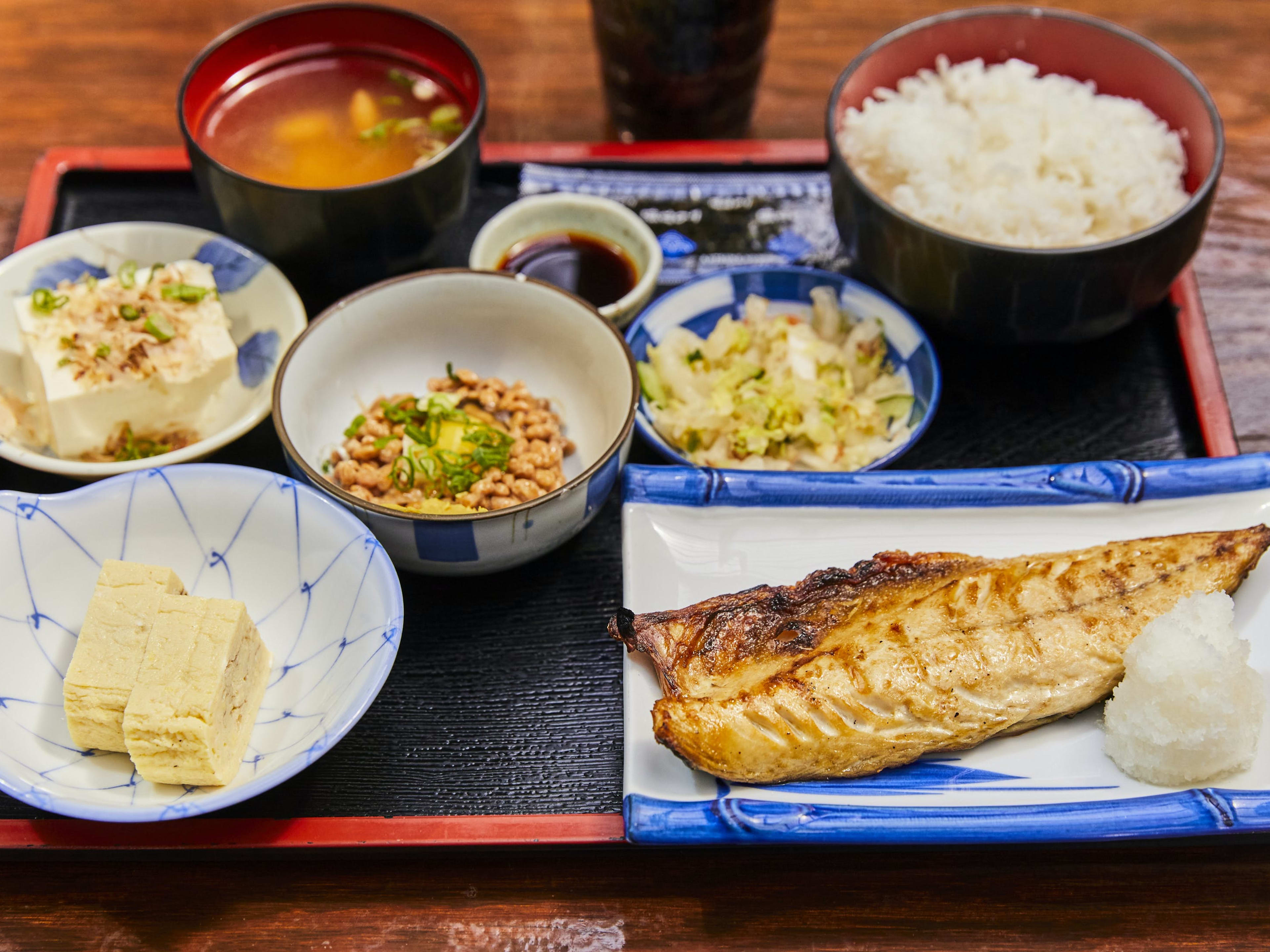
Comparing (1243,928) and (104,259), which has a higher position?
(104,259)

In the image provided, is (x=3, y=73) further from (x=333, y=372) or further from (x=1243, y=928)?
(x=1243, y=928)

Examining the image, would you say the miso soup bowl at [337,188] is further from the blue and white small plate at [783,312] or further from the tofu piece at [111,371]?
the blue and white small plate at [783,312]

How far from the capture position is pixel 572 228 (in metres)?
2.63

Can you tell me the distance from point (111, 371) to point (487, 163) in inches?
45.7

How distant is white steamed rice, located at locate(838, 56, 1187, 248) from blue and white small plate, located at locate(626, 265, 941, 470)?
8.8 inches

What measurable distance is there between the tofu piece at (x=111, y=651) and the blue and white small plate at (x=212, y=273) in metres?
0.51

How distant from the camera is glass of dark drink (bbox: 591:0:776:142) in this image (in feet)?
8.51

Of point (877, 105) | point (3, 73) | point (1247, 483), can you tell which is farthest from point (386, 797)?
point (3, 73)

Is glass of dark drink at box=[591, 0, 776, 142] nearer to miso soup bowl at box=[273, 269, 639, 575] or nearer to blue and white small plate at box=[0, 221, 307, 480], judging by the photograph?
miso soup bowl at box=[273, 269, 639, 575]

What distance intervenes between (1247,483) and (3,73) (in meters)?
3.51

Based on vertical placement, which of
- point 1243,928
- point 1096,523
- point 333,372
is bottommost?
point 1243,928

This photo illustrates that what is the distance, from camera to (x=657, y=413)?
225 cm

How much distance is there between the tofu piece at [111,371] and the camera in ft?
6.86

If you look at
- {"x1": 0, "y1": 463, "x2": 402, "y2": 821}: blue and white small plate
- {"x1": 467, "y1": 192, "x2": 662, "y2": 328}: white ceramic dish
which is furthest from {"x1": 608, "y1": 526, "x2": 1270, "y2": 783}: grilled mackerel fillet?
{"x1": 467, "y1": 192, "x2": 662, "y2": 328}: white ceramic dish
